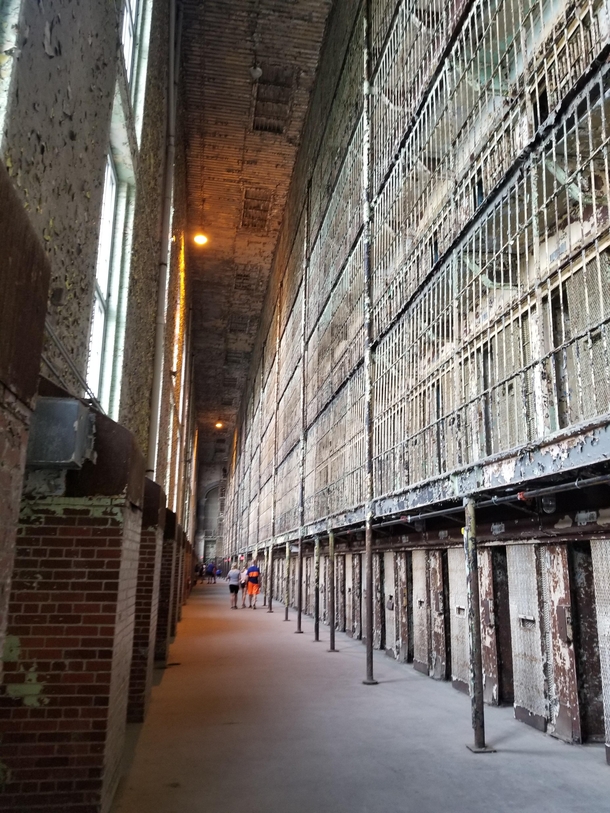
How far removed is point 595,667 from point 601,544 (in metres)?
1.18

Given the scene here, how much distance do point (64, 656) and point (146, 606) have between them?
3604 mm

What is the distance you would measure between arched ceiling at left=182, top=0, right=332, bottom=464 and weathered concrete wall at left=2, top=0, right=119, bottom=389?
1124 cm

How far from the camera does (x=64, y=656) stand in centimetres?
401

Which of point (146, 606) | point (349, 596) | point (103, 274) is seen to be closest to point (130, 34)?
point (103, 274)

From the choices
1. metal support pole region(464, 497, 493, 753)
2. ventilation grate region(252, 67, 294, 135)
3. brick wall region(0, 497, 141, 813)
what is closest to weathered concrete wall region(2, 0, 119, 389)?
brick wall region(0, 497, 141, 813)

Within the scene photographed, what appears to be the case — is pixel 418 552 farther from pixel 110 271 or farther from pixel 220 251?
pixel 220 251

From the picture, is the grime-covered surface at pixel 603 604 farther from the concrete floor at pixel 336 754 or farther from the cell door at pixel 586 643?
the concrete floor at pixel 336 754

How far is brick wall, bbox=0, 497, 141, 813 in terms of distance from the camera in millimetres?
3816

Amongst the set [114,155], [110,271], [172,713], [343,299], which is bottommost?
[172,713]

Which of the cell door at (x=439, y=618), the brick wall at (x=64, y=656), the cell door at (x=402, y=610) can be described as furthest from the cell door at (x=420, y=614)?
the brick wall at (x=64, y=656)

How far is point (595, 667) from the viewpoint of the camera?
5570 mm

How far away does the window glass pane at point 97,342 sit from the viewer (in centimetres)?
655

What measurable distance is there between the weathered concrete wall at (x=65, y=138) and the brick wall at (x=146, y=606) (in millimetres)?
3012

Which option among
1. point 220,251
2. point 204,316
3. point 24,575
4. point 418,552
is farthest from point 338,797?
point 204,316
